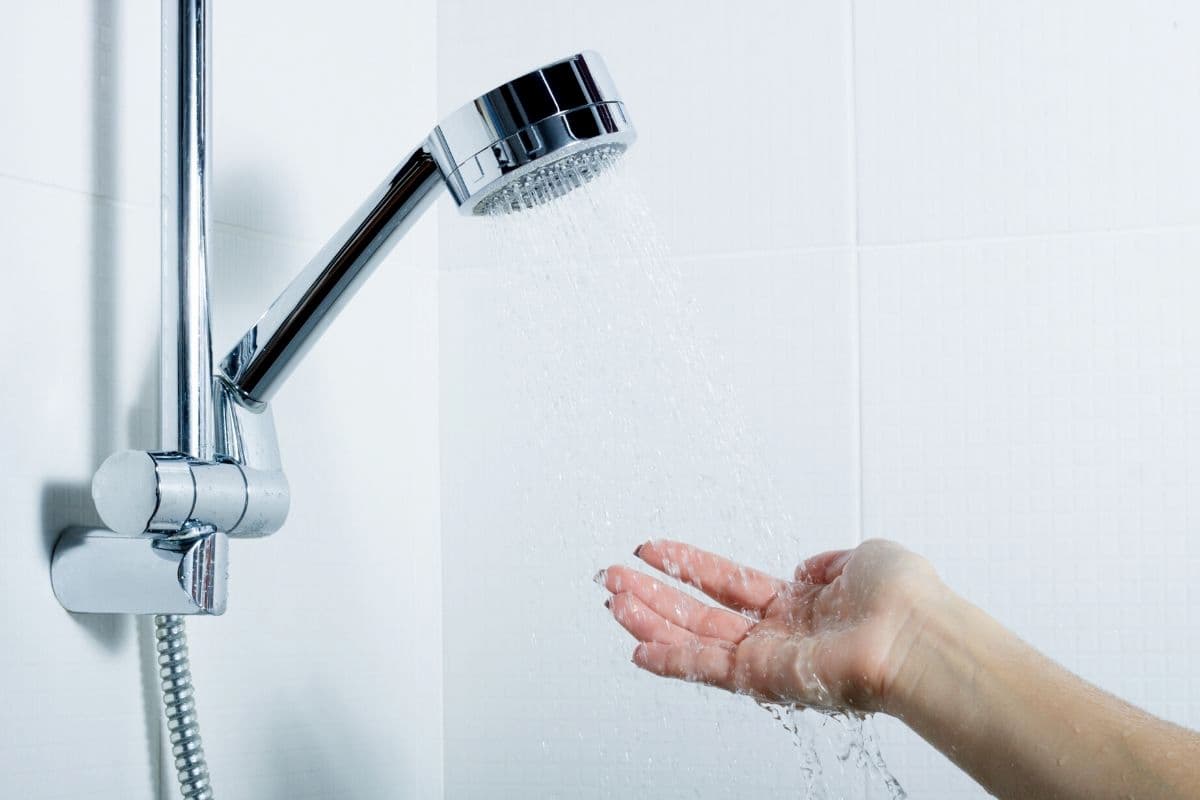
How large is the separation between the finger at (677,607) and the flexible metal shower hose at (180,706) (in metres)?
0.27

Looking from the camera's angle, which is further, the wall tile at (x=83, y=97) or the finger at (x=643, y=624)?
the finger at (x=643, y=624)

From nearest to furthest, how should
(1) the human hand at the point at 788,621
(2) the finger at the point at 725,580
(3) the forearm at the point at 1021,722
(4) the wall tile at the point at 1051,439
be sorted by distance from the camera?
(3) the forearm at the point at 1021,722, (1) the human hand at the point at 788,621, (2) the finger at the point at 725,580, (4) the wall tile at the point at 1051,439

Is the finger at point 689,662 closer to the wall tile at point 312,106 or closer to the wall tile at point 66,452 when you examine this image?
the wall tile at point 66,452

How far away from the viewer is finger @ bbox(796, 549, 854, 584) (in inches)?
33.8

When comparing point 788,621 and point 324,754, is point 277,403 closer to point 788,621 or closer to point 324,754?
point 324,754

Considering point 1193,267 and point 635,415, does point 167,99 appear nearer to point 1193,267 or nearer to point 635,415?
point 635,415

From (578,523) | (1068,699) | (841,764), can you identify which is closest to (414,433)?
(578,523)

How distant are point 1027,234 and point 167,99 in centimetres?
66

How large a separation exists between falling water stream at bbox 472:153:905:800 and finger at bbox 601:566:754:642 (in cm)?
17

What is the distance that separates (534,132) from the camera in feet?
2.13

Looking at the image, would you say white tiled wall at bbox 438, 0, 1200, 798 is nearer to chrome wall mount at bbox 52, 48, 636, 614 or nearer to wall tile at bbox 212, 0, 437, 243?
wall tile at bbox 212, 0, 437, 243

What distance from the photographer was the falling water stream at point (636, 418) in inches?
40.1

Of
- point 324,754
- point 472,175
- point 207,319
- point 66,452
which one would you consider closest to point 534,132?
point 472,175

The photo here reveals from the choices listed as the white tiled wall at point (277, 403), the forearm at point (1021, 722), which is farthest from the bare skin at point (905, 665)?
the white tiled wall at point (277, 403)
